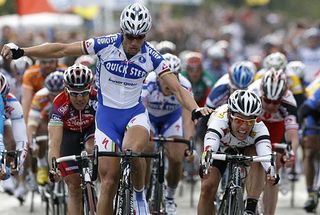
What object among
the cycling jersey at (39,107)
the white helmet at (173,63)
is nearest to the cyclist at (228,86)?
the white helmet at (173,63)

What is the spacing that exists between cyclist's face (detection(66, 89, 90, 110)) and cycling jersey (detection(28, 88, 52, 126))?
2645 millimetres

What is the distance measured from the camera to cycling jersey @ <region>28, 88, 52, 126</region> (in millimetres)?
13789

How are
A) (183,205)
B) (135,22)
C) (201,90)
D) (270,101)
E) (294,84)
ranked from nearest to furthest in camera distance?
1. (135,22)
2. (270,101)
3. (183,205)
4. (294,84)
5. (201,90)

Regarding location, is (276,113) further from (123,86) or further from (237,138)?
(123,86)

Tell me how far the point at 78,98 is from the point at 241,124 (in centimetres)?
186

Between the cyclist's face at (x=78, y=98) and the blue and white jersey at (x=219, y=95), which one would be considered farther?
the blue and white jersey at (x=219, y=95)

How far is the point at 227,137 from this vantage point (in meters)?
10.5

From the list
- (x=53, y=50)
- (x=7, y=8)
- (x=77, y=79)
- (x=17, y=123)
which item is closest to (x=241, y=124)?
(x=77, y=79)

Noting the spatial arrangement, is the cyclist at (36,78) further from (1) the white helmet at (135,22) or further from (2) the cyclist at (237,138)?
(2) the cyclist at (237,138)

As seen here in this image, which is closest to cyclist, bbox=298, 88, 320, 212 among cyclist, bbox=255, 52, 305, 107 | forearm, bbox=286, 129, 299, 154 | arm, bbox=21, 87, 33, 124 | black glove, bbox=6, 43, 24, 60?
cyclist, bbox=255, 52, 305, 107

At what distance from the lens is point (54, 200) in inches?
504

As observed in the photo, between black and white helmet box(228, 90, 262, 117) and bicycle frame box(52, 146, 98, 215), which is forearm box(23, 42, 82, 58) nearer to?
bicycle frame box(52, 146, 98, 215)

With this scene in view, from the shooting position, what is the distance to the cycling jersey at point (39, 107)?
1379 centimetres

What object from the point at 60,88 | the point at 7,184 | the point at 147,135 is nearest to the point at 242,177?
the point at 147,135
